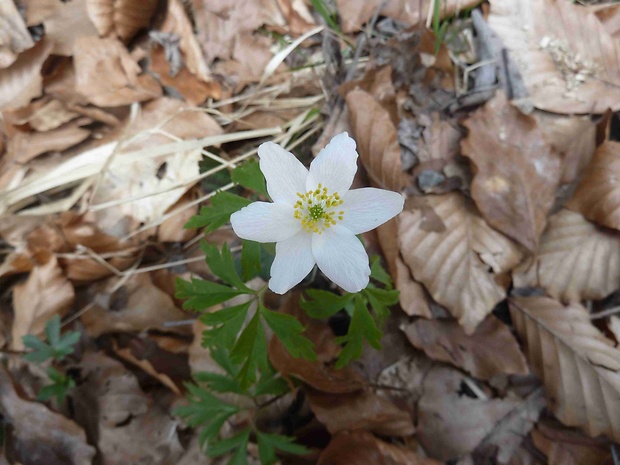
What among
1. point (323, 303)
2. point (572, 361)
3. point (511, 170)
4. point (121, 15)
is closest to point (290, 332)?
point (323, 303)

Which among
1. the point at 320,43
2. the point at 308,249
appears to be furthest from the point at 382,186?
the point at 320,43

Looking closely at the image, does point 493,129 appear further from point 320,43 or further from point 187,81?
point 187,81

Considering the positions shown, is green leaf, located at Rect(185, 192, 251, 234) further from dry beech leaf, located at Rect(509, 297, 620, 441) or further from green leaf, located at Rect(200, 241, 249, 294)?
dry beech leaf, located at Rect(509, 297, 620, 441)

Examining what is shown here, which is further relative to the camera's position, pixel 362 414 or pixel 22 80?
pixel 22 80

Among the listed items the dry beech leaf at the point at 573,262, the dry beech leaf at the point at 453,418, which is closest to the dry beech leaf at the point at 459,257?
the dry beech leaf at the point at 573,262

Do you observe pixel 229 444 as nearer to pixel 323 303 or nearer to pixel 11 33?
A: pixel 323 303

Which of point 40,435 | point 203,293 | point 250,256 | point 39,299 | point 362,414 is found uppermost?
point 250,256

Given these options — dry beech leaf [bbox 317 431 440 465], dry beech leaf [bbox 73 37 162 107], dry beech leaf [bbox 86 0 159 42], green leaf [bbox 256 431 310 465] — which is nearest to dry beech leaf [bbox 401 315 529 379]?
dry beech leaf [bbox 317 431 440 465]

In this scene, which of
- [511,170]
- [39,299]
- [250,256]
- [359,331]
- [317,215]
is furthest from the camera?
[39,299]
